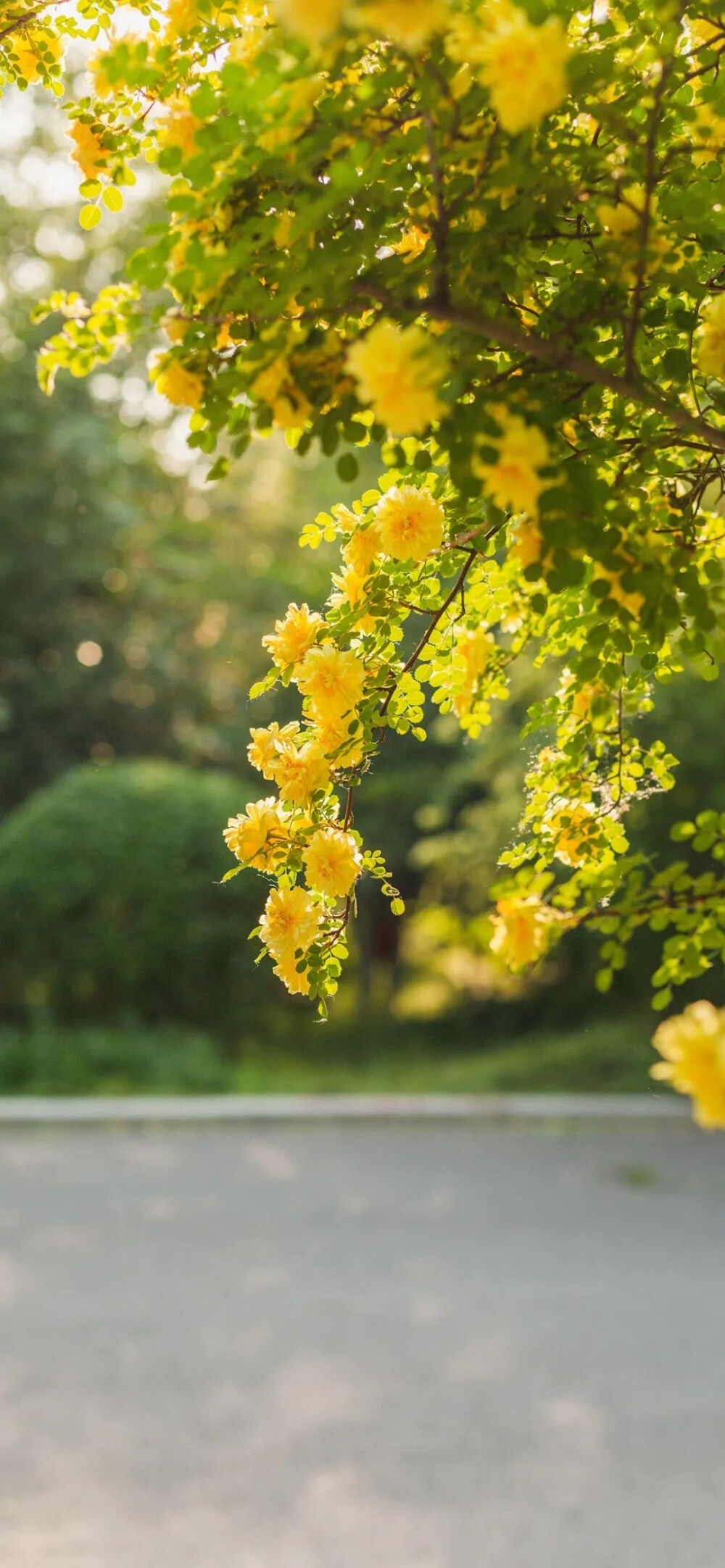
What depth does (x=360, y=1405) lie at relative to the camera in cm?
401

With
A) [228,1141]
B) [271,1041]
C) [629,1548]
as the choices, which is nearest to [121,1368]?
[629,1548]

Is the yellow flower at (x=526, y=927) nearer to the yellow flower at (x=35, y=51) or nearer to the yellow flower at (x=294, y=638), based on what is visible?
the yellow flower at (x=294, y=638)

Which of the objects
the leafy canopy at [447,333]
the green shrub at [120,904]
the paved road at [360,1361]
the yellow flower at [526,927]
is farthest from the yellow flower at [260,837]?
the green shrub at [120,904]

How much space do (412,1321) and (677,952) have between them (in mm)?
3487

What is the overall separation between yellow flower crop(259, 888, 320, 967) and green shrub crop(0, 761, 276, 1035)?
7.38 metres

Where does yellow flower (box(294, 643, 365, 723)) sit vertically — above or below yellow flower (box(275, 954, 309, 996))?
above

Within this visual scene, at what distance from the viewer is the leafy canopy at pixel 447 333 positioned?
1058mm

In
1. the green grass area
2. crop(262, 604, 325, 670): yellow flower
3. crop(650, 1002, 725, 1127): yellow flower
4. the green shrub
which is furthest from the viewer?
the green shrub

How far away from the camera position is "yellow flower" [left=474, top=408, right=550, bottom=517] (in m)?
1.08

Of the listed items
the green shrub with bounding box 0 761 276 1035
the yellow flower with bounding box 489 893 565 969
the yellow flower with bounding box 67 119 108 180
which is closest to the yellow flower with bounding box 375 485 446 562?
the yellow flower with bounding box 489 893 565 969

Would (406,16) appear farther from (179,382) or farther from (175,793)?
(175,793)

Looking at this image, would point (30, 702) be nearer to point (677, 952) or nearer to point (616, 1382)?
point (616, 1382)

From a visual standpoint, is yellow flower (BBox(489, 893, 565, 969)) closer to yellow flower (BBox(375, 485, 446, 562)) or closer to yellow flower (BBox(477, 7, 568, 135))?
yellow flower (BBox(375, 485, 446, 562))

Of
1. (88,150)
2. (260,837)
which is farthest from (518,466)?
(88,150)
